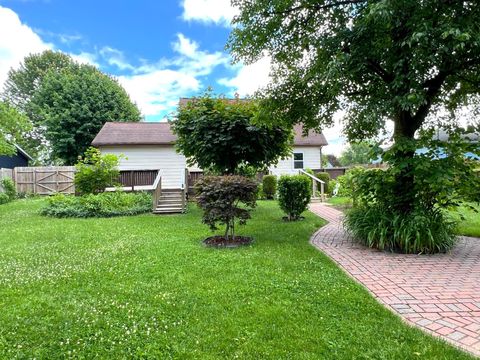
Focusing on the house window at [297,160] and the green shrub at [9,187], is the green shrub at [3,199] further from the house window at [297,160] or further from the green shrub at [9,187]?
the house window at [297,160]

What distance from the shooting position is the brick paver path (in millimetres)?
3061

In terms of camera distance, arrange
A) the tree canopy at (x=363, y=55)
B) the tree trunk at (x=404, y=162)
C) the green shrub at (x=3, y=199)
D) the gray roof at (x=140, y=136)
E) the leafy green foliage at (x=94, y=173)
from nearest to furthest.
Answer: the tree canopy at (x=363, y=55) → the tree trunk at (x=404, y=162) → the leafy green foliage at (x=94, y=173) → the green shrub at (x=3, y=199) → the gray roof at (x=140, y=136)

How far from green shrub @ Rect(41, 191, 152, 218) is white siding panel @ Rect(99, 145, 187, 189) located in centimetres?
476

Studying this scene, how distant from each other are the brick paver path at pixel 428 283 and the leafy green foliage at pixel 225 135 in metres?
4.71

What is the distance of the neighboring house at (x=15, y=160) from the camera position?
21469 millimetres

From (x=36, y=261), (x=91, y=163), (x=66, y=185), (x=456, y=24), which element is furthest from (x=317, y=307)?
(x=66, y=185)

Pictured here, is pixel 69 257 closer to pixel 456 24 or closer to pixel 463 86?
pixel 456 24

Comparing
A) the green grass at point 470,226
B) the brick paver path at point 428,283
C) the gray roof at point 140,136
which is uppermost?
the gray roof at point 140,136

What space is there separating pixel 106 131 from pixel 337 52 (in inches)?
637

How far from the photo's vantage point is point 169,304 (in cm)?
356

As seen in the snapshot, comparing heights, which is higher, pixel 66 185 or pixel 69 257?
pixel 66 185

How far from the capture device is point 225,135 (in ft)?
33.2

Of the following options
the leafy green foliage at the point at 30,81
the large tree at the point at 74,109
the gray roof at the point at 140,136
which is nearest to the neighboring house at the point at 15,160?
the large tree at the point at 74,109

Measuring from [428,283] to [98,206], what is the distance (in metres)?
10.9
